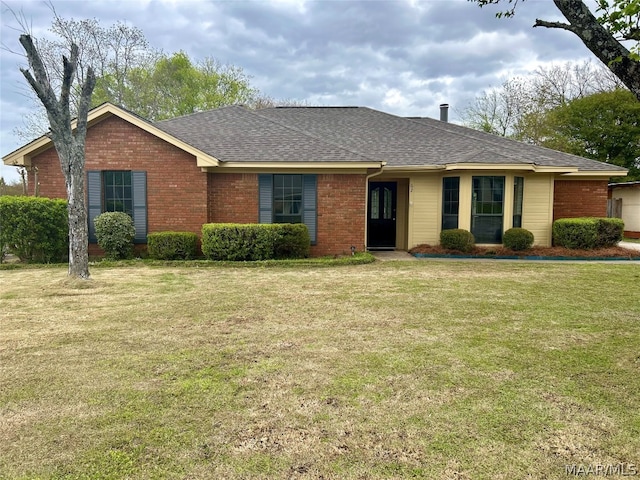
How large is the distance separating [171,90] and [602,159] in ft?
96.5

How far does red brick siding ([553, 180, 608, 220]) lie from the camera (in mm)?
13586

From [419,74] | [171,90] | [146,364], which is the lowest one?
[146,364]

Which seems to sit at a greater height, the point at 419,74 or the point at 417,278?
the point at 419,74

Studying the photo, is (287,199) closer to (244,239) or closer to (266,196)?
(266,196)

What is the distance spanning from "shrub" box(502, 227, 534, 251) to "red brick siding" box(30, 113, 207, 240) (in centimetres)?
892

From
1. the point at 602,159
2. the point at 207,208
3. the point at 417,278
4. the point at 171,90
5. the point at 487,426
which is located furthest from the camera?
the point at 171,90

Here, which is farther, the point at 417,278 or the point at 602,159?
the point at 602,159

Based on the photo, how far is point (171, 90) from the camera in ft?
96.6

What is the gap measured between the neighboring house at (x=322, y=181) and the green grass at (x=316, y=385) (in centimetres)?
483

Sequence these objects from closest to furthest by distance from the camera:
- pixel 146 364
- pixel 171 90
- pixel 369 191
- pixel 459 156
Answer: pixel 146 364, pixel 459 156, pixel 369 191, pixel 171 90

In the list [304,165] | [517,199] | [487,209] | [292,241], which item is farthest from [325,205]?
[517,199]

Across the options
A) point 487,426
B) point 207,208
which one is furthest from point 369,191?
Result: point 487,426

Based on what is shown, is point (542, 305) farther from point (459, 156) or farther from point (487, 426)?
point (459, 156)

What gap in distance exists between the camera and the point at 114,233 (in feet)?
33.6
